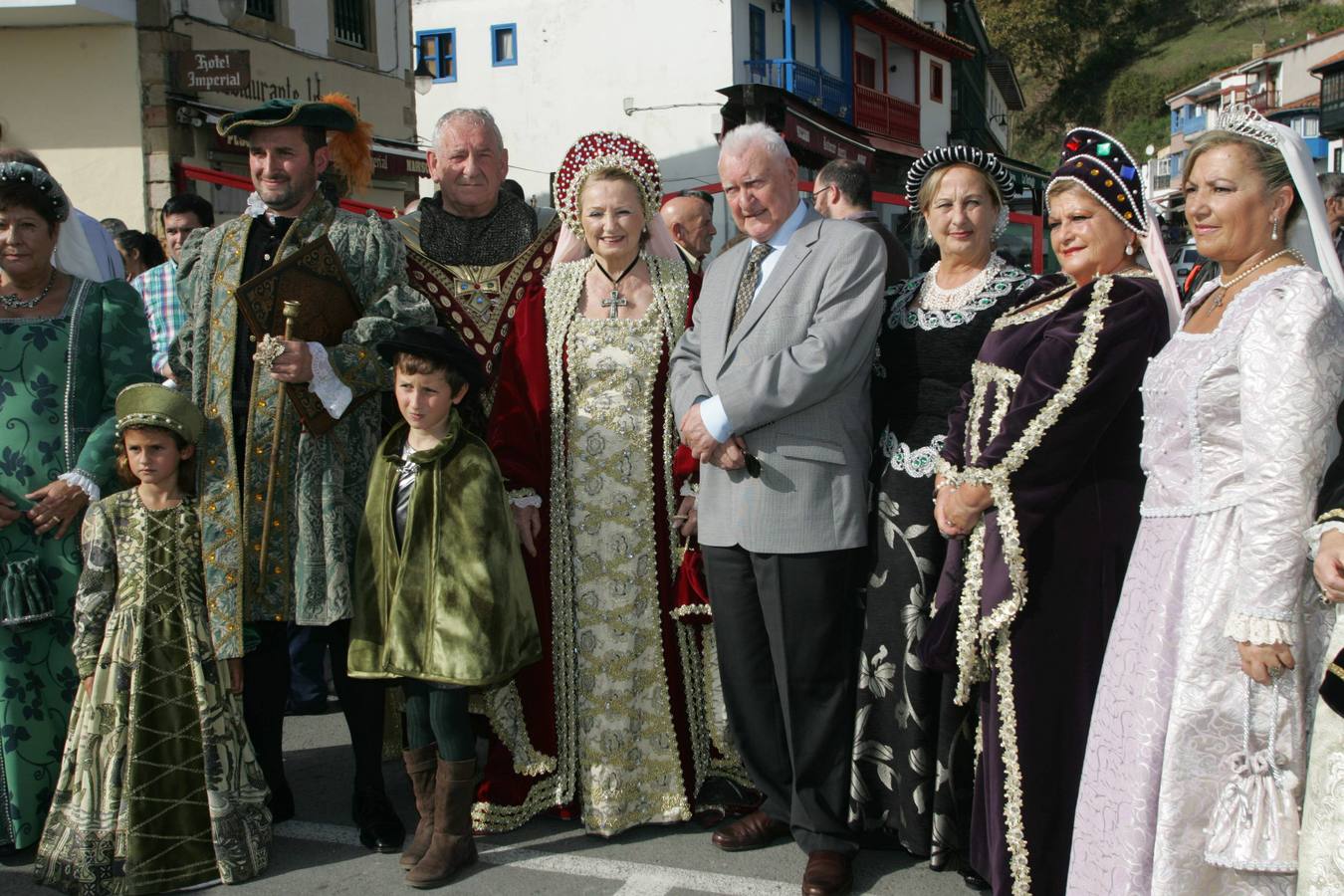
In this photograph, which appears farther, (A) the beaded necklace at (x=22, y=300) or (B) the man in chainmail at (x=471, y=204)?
(B) the man in chainmail at (x=471, y=204)

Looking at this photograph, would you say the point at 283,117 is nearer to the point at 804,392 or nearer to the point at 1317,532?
the point at 804,392

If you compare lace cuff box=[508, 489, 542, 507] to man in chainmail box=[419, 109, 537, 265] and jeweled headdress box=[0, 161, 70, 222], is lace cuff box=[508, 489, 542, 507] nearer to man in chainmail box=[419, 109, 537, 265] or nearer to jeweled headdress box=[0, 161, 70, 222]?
man in chainmail box=[419, 109, 537, 265]

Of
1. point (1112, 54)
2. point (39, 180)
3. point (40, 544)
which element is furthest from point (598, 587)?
point (1112, 54)

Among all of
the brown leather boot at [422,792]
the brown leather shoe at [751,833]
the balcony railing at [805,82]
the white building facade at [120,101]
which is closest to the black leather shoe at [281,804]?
the brown leather boot at [422,792]

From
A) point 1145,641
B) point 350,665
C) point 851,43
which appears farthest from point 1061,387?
point 851,43

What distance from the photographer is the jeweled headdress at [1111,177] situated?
3008mm

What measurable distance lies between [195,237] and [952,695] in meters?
2.83

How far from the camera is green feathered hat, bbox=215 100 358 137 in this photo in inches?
151

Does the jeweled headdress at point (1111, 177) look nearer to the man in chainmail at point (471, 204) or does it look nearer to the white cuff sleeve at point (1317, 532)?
the white cuff sleeve at point (1317, 532)

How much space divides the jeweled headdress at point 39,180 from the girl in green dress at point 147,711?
2.35 ft

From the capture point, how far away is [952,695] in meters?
3.40

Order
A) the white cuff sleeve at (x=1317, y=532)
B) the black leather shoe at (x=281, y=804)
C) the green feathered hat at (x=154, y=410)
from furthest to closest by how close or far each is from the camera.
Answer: the black leather shoe at (x=281, y=804)
the green feathered hat at (x=154, y=410)
the white cuff sleeve at (x=1317, y=532)

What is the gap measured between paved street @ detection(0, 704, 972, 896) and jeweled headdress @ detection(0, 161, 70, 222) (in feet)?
6.72

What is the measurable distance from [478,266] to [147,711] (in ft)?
6.01
